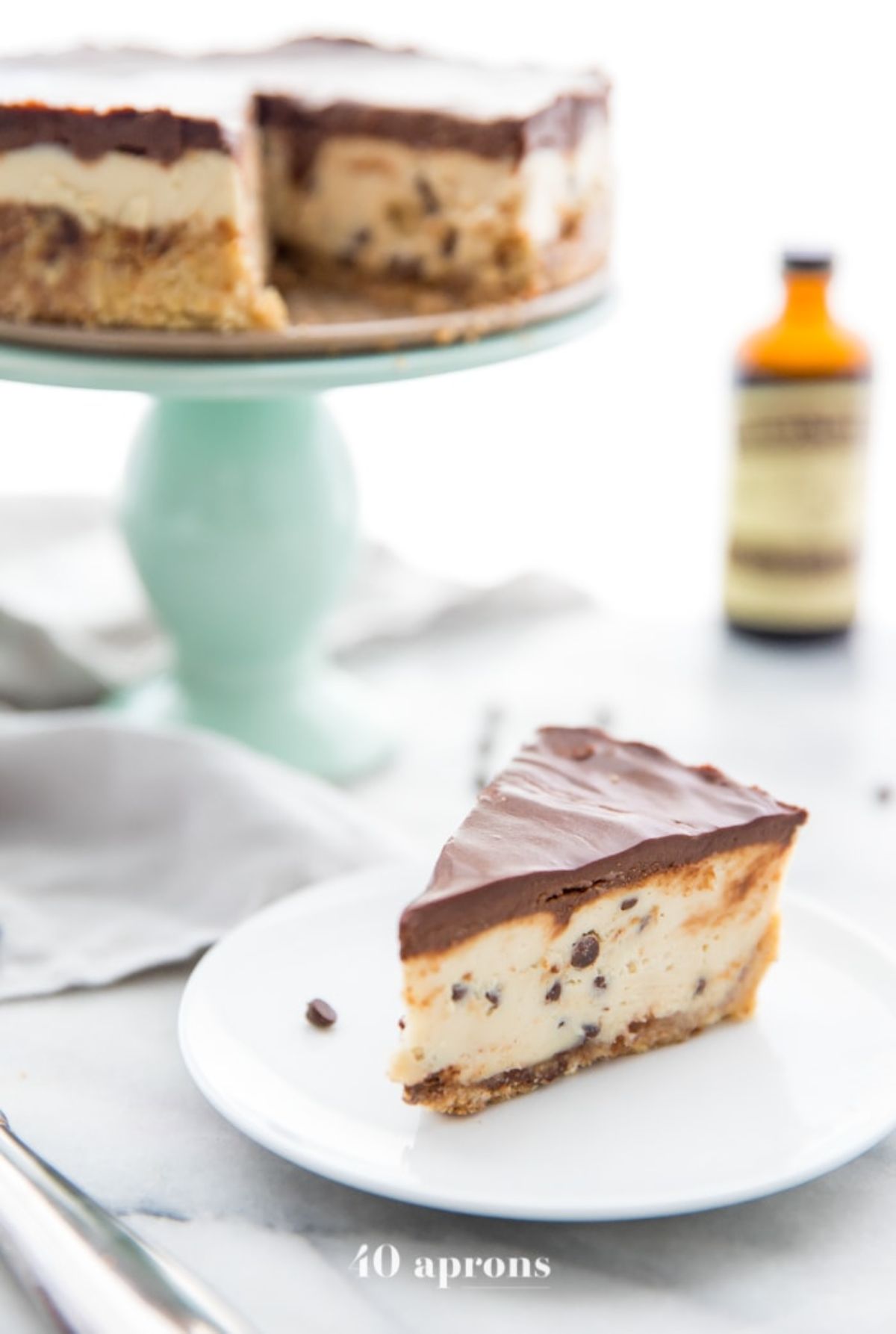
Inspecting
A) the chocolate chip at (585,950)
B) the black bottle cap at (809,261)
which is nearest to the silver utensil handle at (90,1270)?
the chocolate chip at (585,950)

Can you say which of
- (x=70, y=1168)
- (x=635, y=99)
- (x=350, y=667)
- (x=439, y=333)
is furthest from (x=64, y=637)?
(x=635, y=99)

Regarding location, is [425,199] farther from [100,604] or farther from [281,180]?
[100,604]

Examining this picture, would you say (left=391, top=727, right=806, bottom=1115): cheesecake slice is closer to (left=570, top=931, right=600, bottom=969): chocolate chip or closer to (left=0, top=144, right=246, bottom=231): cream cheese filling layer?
(left=570, top=931, right=600, bottom=969): chocolate chip

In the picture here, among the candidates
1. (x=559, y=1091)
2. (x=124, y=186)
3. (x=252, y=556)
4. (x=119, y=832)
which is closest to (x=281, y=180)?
(x=124, y=186)

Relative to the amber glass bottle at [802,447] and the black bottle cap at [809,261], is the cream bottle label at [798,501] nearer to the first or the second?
the amber glass bottle at [802,447]

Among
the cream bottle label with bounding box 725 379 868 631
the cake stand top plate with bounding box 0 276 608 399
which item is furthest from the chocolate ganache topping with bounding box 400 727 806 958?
the cream bottle label with bounding box 725 379 868 631
